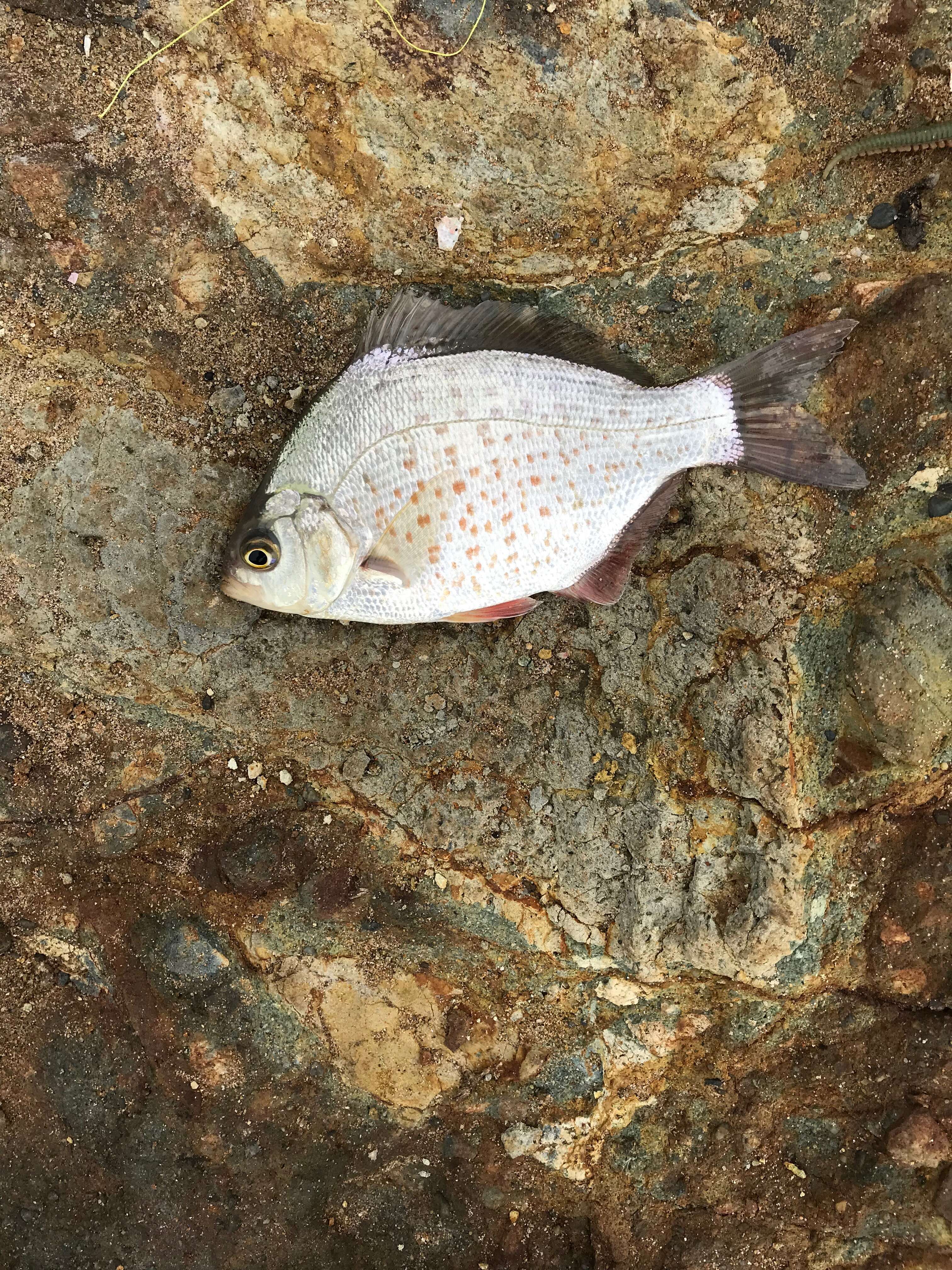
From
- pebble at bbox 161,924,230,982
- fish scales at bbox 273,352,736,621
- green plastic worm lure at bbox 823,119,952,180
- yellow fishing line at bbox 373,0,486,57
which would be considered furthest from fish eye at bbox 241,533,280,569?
green plastic worm lure at bbox 823,119,952,180

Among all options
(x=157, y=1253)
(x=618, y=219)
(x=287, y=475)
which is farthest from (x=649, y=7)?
(x=157, y=1253)

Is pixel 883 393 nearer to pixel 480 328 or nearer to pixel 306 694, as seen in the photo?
pixel 480 328

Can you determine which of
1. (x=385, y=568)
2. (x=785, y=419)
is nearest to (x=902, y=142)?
(x=785, y=419)

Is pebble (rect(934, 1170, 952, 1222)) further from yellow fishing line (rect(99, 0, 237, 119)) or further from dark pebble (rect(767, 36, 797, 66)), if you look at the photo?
yellow fishing line (rect(99, 0, 237, 119))

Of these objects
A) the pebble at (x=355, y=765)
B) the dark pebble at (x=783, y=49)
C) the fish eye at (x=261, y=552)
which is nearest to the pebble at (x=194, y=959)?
the pebble at (x=355, y=765)

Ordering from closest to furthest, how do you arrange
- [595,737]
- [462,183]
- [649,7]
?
[649,7]
[462,183]
[595,737]

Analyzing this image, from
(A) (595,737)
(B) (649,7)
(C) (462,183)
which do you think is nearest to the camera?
(B) (649,7)
